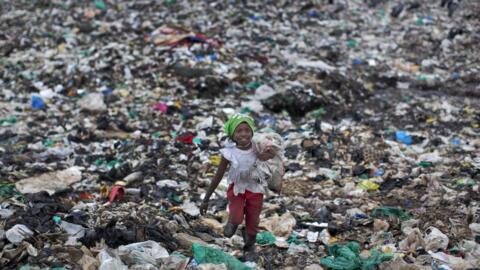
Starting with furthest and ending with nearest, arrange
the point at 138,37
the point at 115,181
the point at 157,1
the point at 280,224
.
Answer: the point at 157,1 → the point at 138,37 → the point at 115,181 → the point at 280,224

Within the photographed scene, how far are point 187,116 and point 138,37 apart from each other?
3095 mm

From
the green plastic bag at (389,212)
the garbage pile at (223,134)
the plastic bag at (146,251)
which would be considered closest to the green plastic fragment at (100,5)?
the garbage pile at (223,134)

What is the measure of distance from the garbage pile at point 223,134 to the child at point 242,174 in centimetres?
25

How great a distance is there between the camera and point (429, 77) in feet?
28.1

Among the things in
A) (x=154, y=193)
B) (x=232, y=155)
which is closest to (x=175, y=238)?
(x=232, y=155)

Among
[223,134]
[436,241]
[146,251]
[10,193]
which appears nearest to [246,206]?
[146,251]

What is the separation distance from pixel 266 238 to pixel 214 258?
85 cm

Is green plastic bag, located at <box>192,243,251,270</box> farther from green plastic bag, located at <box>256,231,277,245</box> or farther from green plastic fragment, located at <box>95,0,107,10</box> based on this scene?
green plastic fragment, located at <box>95,0,107,10</box>

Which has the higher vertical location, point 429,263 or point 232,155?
point 232,155

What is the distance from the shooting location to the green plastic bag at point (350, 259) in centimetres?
313

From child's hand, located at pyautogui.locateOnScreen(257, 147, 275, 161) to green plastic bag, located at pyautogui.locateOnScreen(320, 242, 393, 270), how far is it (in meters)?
0.74

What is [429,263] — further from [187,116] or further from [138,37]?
[138,37]

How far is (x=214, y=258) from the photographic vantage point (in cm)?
310

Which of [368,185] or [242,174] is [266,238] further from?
[368,185]
